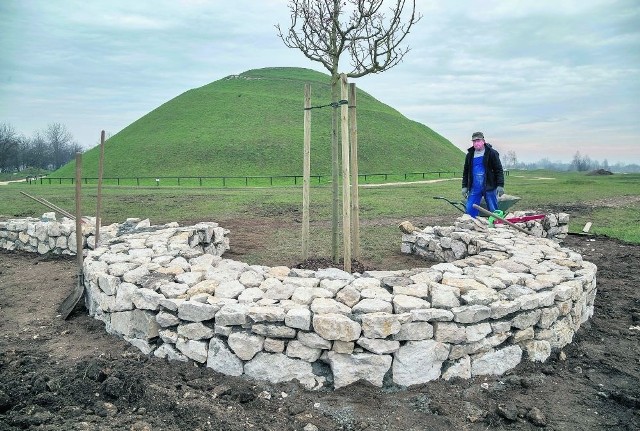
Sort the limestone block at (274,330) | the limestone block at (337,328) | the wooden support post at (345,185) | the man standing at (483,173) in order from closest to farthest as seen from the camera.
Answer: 1. the limestone block at (337,328)
2. the limestone block at (274,330)
3. the wooden support post at (345,185)
4. the man standing at (483,173)

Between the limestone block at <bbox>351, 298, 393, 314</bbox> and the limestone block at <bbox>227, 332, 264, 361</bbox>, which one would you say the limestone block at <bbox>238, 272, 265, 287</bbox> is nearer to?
the limestone block at <bbox>227, 332, 264, 361</bbox>

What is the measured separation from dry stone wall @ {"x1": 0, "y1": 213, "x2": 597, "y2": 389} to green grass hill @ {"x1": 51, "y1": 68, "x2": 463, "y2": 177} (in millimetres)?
44932

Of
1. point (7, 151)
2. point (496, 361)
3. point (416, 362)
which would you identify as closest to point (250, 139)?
point (7, 151)

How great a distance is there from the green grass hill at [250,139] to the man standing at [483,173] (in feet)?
134

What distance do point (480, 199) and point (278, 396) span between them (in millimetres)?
7255

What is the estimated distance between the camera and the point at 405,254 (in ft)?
32.6

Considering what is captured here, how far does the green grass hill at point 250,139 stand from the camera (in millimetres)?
54013

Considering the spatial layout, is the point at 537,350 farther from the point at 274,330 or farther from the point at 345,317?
the point at 274,330

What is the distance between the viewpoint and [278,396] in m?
4.50

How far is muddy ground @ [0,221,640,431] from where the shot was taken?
4.02 metres

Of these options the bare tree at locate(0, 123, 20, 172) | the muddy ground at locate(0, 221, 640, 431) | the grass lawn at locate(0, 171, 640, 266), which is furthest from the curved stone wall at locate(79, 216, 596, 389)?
the bare tree at locate(0, 123, 20, 172)

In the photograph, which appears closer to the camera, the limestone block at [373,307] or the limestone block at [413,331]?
the limestone block at [413,331]

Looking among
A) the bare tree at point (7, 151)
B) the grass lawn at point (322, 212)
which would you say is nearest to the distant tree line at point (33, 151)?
the bare tree at point (7, 151)

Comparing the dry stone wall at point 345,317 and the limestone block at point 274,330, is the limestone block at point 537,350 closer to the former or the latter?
the dry stone wall at point 345,317
